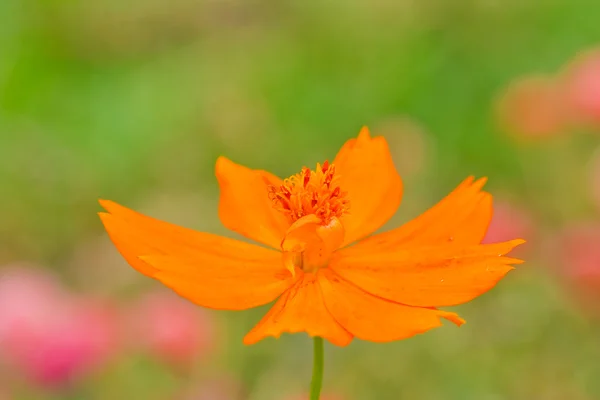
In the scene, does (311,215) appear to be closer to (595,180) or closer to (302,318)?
(302,318)

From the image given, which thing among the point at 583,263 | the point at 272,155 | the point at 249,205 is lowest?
the point at 249,205

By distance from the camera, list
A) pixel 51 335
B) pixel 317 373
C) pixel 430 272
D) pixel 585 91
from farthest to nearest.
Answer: pixel 585 91 < pixel 51 335 < pixel 430 272 < pixel 317 373

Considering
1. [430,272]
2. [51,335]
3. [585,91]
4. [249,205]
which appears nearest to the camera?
[430,272]

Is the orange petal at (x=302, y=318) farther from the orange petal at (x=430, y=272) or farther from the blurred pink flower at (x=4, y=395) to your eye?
the blurred pink flower at (x=4, y=395)

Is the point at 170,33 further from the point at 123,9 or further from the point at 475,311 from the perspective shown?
the point at 475,311

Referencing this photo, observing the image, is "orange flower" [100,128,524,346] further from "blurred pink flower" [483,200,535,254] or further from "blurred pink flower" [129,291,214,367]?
"blurred pink flower" [483,200,535,254]

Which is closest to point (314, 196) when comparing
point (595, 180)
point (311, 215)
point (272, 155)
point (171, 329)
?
point (311, 215)
